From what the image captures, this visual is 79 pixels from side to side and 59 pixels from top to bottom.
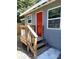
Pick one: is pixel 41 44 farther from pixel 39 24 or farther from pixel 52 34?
pixel 39 24

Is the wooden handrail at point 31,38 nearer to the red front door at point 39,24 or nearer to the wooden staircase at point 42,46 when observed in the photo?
the wooden staircase at point 42,46

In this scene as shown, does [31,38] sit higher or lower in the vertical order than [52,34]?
lower

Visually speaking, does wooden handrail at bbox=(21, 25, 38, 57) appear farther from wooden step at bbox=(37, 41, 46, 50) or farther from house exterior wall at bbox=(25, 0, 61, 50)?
house exterior wall at bbox=(25, 0, 61, 50)

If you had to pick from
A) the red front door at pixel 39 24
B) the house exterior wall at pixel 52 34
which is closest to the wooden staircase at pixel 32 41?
the house exterior wall at pixel 52 34

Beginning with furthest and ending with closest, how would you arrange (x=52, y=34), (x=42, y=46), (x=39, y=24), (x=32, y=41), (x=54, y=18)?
(x=39, y=24)
(x=42, y=46)
(x=52, y=34)
(x=54, y=18)
(x=32, y=41)


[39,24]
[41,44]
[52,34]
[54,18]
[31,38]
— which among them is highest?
[54,18]

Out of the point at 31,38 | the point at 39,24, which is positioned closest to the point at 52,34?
the point at 31,38

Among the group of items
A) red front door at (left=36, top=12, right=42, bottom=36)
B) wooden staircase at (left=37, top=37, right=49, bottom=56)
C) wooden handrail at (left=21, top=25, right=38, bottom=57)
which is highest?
red front door at (left=36, top=12, right=42, bottom=36)

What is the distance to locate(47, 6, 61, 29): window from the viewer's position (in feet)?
33.4

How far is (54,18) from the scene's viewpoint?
10656 millimetres

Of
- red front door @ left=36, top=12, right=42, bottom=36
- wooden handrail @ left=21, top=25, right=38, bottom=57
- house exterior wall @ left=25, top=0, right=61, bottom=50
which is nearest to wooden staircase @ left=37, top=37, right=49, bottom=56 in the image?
house exterior wall @ left=25, top=0, right=61, bottom=50
